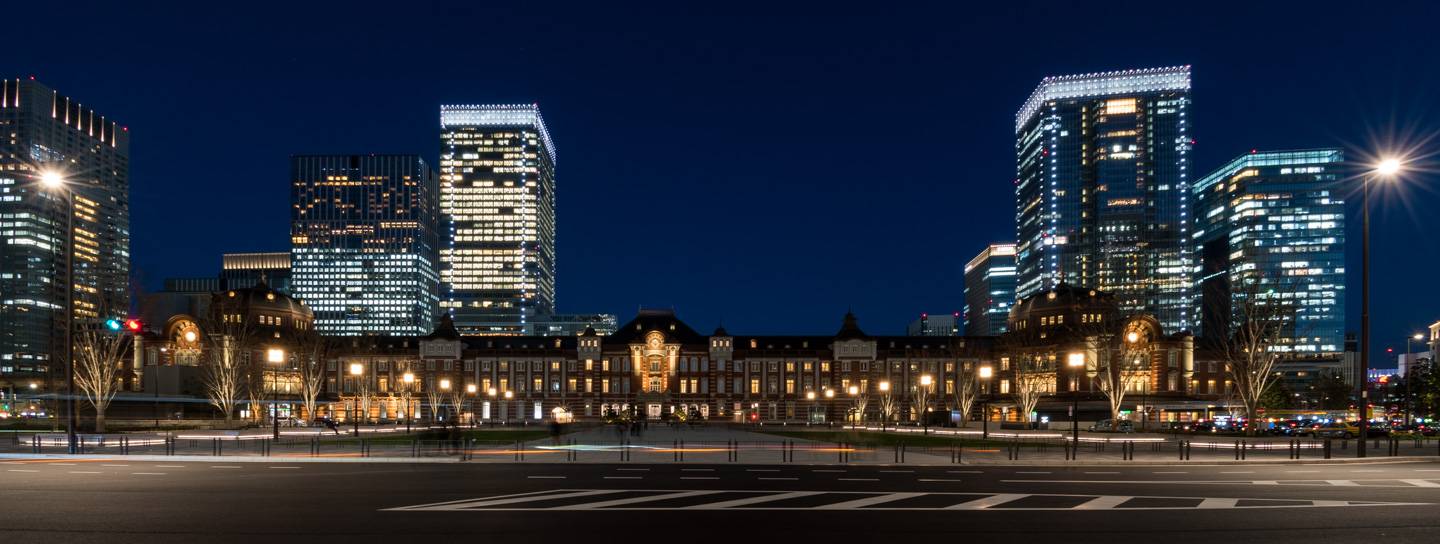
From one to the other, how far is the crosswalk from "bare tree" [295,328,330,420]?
222ft

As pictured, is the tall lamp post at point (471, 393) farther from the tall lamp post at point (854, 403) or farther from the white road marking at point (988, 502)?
the white road marking at point (988, 502)

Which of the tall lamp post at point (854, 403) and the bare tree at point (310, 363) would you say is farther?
the tall lamp post at point (854, 403)

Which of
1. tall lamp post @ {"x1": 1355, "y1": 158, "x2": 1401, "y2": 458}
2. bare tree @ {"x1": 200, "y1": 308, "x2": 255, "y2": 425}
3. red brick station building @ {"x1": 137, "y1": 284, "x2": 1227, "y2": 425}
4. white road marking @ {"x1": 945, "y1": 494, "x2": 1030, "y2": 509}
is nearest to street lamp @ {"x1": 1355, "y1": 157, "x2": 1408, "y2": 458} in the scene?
tall lamp post @ {"x1": 1355, "y1": 158, "x2": 1401, "y2": 458}

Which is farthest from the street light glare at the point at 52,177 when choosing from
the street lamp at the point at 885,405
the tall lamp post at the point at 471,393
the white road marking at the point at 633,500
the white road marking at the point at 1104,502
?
the tall lamp post at the point at 471,393

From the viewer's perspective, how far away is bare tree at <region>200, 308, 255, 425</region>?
78.1 metres

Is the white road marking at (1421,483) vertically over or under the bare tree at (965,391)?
over

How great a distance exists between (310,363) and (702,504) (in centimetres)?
8431

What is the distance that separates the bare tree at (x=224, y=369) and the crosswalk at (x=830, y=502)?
6045 cm

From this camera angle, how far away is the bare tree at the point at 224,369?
78050mm

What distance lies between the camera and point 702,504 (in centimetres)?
2161

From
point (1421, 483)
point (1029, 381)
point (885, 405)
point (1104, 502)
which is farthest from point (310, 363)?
point (1421, 483)

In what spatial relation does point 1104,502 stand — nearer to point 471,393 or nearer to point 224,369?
point 224,369

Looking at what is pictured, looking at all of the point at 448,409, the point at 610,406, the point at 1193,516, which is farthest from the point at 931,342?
the point at 1193,516

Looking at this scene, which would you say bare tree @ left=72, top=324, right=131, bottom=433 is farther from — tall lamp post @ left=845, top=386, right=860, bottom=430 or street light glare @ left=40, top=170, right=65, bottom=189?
tall lamp post @ left=845, top=386, right=860, bottom=430
